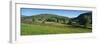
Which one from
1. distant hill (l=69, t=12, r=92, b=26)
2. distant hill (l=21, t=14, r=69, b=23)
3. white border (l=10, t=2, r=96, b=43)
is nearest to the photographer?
white border (l=10, t=2, r=96, b=43)

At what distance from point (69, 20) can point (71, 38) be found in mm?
205

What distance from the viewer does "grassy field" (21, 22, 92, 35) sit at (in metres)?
1.62

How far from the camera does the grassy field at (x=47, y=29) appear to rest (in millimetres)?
1615

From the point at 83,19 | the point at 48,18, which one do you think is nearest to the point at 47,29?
the point at 48,18

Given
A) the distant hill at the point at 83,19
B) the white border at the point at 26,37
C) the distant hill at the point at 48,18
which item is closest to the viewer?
the white border at the point at 26,37

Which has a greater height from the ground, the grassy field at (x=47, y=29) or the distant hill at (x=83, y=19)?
the distant hill at (x=83, y=19)

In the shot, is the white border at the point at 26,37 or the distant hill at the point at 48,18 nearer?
the white border at the point at 26,37

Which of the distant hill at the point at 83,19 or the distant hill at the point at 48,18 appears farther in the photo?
the distant hill at the point at 83,19

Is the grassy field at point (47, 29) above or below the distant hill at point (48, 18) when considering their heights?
below

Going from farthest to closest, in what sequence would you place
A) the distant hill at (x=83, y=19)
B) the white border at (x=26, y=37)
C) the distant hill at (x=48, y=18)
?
the distant hill at (x=83, y=19) → the distant hill at (x=48, y=18) → the white border at (x=26, y=37)
